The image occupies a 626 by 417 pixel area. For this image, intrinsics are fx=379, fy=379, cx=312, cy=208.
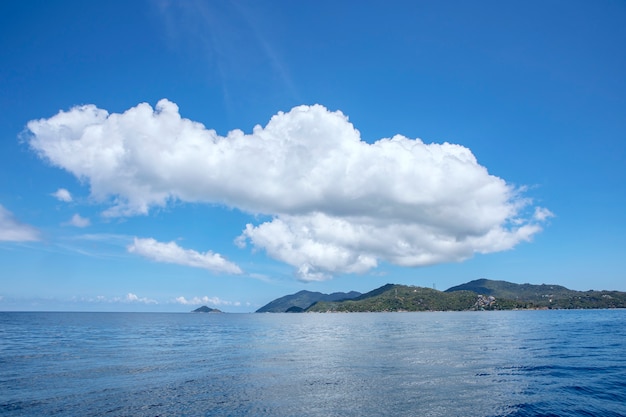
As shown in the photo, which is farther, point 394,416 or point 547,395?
point 547,395

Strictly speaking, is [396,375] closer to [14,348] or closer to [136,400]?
[136,400]

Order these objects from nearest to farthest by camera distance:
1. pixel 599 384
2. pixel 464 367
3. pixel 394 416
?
1. pixel 394 416
2. pixel 599 384
3. pixel 464 367

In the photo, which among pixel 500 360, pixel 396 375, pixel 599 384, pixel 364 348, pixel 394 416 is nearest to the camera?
pixel 394 416

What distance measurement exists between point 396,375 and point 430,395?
405 inches

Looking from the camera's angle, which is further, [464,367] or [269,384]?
[464,367]

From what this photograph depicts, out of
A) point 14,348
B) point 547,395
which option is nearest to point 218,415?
point 547,395

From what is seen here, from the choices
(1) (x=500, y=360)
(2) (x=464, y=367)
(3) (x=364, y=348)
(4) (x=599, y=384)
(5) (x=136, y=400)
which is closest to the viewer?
(5) (x=136, y=400)

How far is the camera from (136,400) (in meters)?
36.0

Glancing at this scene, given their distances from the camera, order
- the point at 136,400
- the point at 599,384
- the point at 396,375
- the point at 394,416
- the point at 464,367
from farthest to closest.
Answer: the point at 464,367
the point at 396,375
the point at 599,384
the point at 136,400
the point at 394,416

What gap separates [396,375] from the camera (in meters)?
46.2

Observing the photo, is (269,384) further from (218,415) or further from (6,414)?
(6,414)

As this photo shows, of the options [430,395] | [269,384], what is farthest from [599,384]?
[269,384]

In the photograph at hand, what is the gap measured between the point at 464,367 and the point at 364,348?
28.0 metres

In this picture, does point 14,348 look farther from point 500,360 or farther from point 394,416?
point 500,360
